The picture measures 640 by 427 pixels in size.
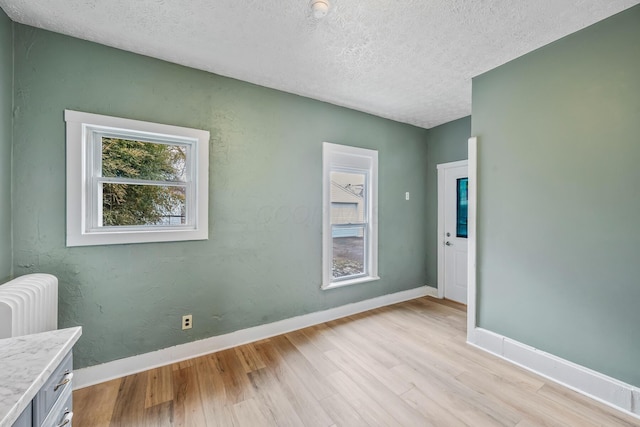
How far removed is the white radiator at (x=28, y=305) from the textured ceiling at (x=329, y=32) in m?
1.80

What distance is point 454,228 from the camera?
3.79 meters

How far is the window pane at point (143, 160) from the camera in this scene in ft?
7.01

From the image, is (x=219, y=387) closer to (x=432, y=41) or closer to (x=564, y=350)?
(x=564, y=350)

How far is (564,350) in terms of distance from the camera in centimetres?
201

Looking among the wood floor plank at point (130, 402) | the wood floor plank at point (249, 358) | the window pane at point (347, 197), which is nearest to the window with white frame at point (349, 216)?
the window pane at point (347, 197)

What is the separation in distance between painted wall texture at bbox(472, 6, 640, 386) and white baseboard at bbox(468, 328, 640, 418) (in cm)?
6

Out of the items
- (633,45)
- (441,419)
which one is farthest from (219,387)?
(633,45)

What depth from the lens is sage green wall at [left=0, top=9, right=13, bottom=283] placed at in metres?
1.67

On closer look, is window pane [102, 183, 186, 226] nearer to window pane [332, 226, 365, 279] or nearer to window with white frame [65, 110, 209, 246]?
window with white frame [65, 110, 209, 246]

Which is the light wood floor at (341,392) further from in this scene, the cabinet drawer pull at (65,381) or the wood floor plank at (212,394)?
the cabinet drawer pull at (65,381)

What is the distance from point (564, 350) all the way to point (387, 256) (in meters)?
1.98

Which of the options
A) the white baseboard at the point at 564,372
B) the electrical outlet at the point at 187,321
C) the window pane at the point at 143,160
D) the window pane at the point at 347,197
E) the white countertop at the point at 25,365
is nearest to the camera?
the white countertop at the point at 25,365

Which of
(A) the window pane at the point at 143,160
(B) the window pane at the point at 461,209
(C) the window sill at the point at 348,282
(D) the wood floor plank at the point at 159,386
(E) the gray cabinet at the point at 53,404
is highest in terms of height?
(A) the window pane at the point at 143,160

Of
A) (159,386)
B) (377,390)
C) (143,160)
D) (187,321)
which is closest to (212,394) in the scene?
(159,386)
